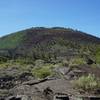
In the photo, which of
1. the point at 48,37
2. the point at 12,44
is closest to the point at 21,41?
the point at 12,44

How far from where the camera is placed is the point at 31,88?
580 inches

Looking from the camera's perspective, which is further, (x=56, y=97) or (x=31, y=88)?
(x=31, y=88)

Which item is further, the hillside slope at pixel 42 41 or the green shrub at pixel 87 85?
the hillside slope at pixel 42 41

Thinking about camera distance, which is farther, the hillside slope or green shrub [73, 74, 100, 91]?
the hillside slope

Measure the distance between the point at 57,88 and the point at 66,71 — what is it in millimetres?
4457

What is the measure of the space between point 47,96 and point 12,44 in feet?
507

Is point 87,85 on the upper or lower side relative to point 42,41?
lower

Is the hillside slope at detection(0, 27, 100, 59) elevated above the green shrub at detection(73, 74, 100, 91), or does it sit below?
above

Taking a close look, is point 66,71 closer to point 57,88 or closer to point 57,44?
point 57,88

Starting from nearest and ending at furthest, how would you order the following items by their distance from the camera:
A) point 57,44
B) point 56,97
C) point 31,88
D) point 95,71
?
point 56,97
point 31,88
point 95,71
point 57,44

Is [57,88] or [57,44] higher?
[57,44]

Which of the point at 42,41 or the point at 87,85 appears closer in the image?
the point at 87,85

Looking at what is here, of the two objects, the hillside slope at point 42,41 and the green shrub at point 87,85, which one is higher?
the hillside slope at point 42,41

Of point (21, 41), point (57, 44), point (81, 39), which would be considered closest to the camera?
point (57, 44)
